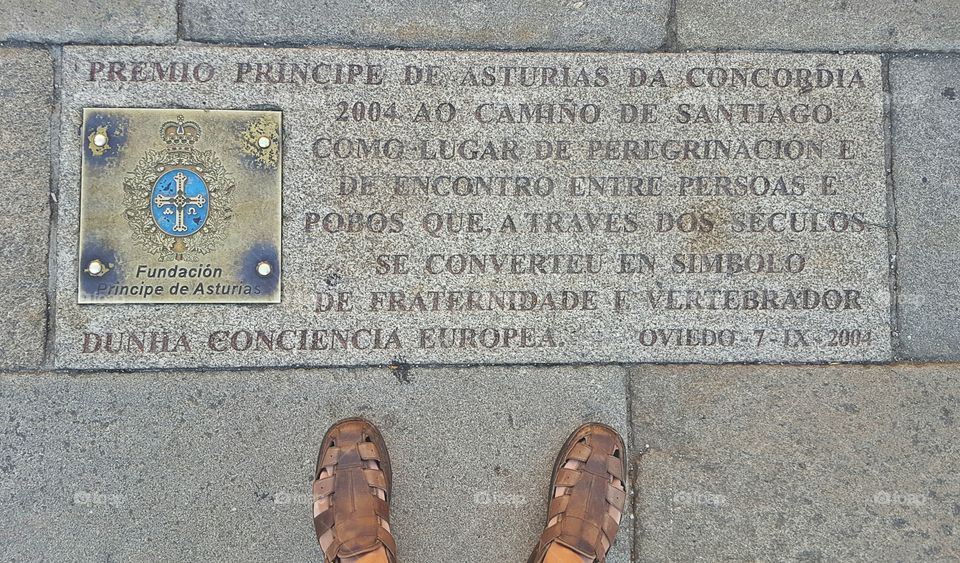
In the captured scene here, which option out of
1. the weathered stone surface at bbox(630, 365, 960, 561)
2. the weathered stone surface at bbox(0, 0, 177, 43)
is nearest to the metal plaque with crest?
the weathered stone surface at bbox(0, 0, 177, 43)

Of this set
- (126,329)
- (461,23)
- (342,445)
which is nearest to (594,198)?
(461,23)

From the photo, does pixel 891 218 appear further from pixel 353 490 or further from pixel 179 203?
pixel 179 203

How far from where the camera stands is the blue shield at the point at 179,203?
2.42 m

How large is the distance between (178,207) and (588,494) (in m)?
2.18

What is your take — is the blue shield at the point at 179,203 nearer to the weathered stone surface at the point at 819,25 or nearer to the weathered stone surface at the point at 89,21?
the weathered stone surface at the point at 89,21

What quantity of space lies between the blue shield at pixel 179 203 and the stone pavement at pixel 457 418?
0.47 meters

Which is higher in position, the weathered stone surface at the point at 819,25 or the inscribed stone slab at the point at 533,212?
the weathered stone surface at the point at 819,25

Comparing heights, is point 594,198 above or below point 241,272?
above

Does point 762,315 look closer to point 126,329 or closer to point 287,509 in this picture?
point 287,509

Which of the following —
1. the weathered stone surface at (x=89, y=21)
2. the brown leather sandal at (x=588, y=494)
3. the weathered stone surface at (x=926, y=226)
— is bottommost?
the brown leather sandal at (x=588, y=494)

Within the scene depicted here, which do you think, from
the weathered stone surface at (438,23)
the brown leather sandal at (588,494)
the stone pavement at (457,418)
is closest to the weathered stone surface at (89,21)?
the stone pavement at (457,418)

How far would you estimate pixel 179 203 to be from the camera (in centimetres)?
242

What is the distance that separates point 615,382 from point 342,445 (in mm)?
1242

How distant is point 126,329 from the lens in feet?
7.97
